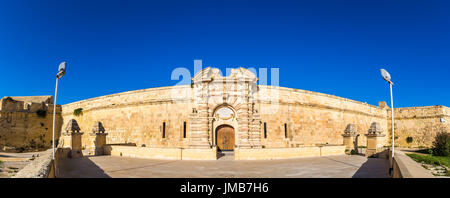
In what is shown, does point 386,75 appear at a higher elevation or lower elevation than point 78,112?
higher

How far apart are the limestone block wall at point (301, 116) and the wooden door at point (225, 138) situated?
3943 mm

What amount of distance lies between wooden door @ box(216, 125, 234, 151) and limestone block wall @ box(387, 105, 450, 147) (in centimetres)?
2492

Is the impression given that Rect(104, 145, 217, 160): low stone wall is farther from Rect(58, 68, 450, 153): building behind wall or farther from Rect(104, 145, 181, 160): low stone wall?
Rect(58, 68, 450, 153): building behind wall

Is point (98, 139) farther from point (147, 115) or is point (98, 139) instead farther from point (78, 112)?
point (78, 112)

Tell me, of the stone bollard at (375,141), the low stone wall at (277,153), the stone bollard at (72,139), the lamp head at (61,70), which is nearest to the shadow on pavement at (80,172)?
the lamp head at (61,70)

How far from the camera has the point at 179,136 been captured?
834 inches

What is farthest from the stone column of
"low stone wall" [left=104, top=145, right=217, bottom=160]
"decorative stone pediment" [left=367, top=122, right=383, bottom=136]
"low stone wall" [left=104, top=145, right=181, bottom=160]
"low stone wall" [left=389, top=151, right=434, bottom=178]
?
"low stone wall" [left=389, top=151, right=434, bottom=178]

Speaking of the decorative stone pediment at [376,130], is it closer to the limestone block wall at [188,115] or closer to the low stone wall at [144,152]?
the limestone block wall at [188,115]

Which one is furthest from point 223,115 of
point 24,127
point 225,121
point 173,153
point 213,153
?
point 24,127

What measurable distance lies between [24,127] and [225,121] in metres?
25.2

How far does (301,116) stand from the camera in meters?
23.1

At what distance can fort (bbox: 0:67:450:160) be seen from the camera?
1645 centimetres

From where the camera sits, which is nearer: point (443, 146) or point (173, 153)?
point (173, 153)

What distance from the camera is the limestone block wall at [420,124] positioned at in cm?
3078
